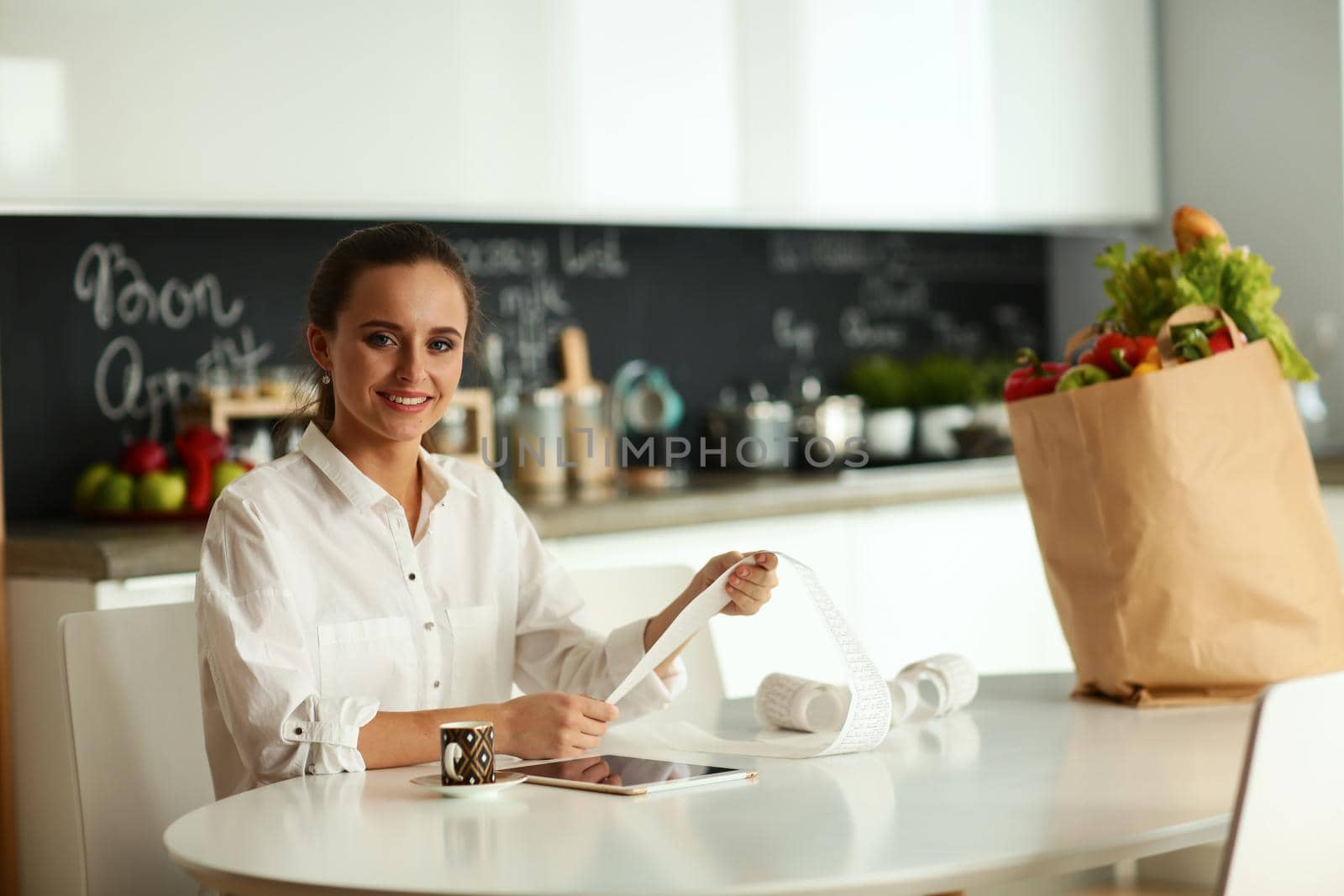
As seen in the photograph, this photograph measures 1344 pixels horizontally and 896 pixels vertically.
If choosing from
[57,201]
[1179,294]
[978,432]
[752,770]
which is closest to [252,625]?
[752,770]

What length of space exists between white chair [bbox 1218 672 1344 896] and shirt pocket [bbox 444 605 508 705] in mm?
855

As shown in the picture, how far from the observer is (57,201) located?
255cm

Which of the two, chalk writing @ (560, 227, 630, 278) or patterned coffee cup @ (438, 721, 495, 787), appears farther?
chalk writing @ (560, 227, 630, 278)

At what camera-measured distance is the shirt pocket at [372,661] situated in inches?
63.7

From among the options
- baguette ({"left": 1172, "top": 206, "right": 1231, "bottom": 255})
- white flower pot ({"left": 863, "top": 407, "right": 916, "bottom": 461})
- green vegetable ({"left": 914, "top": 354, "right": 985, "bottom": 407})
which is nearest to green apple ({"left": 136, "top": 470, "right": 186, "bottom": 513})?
baguette ({"left": 1172, "top": 206, "right": 1231, "bottom": 255})

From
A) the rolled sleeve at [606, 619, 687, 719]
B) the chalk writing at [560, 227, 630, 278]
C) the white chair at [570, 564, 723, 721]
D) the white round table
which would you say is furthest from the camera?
the chalk writing at [560, 227, 630, 278]

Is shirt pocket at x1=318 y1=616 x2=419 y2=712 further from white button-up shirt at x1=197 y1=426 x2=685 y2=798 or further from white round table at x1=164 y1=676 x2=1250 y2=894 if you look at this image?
white round table at x1=164 y1=676 x2=1250 y2=894

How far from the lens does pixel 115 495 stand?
2.71 m

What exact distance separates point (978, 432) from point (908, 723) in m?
2.31

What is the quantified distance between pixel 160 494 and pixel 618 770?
148cm

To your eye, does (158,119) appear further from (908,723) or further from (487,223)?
(908,723)

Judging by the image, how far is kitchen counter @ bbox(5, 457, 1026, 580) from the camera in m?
2.39

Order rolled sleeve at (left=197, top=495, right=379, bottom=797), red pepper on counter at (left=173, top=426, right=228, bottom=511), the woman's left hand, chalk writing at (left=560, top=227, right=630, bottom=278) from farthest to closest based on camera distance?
chalk writing at (left=560, top=227, right=630, bottom=278)
red pepper on counter at (left=173, top=426, right=228, bottom=511)
the woman's left hand
rolled sleeve at (left=197, top=495, right=379, bottom=797)

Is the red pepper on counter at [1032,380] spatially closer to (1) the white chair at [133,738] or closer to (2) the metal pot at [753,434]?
(1) the white chair at [133,738]
